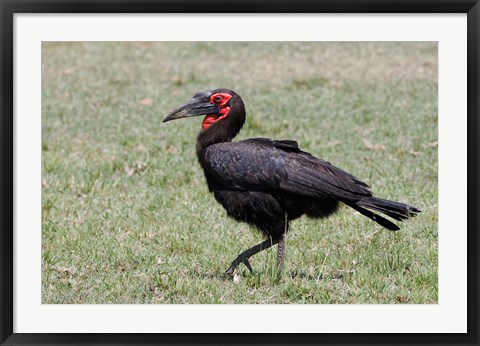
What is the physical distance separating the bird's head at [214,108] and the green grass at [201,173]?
3.45ft

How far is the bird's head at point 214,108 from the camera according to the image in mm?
7082

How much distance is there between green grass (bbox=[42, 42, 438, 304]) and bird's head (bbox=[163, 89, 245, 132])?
3.45 ft

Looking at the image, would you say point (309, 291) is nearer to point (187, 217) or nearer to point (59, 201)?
point (187, 217)

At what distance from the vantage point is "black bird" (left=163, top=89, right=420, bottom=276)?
6.65 m

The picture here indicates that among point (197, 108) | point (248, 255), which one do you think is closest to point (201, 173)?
point (197, 108)

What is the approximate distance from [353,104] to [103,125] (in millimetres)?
3222

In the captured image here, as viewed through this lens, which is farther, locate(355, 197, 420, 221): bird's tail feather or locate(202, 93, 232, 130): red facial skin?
locate(202, 93, 232, 130): red facial skin

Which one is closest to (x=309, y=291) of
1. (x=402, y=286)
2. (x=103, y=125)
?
(x=402, y=286)

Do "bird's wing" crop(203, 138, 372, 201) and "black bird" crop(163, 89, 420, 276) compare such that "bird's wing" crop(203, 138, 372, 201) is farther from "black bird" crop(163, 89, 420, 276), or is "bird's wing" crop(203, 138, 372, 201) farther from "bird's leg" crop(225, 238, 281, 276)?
"bird's leg" crop(225, 238, 281, 276)

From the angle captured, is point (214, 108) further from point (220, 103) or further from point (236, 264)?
point (236, 264)

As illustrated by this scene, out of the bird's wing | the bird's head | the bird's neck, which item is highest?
the bird's head

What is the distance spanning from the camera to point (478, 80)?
5844mm

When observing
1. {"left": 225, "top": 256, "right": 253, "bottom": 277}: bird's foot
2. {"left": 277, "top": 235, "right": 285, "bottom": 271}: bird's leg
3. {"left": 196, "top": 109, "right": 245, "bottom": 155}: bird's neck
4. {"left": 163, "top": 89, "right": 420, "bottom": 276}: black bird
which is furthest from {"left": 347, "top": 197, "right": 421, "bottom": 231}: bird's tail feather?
{"left": 196, "top": 109, "right": 245, "bottom": 155}: bird's neck

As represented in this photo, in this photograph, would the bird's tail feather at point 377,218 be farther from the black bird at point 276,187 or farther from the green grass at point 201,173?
the green grass at point 201,173
